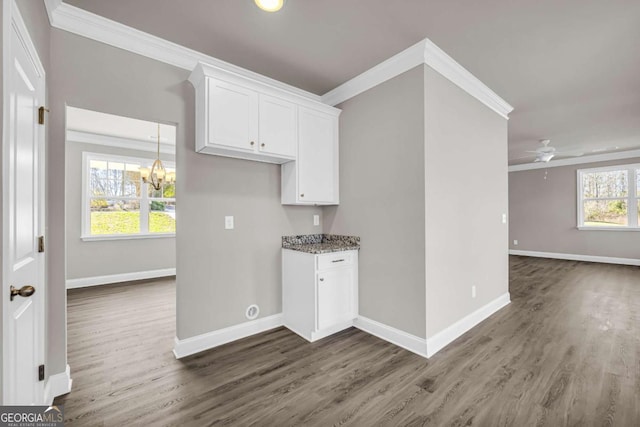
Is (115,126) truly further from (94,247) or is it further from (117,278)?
(117,278)

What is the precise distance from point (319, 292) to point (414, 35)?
7.80 ft

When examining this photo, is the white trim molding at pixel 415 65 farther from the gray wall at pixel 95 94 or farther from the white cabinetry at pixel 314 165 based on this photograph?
the gray wall at pixel 95 94

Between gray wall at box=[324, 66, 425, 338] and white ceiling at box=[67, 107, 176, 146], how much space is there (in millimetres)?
2811

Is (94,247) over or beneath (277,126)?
beneath

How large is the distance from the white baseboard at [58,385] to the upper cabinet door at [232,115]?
6.46ft

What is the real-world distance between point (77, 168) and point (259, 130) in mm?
4129

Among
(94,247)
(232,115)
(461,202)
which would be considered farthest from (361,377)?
(94,247)

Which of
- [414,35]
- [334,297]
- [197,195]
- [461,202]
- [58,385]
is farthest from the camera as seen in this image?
[461,202]

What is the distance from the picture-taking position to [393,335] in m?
2.74

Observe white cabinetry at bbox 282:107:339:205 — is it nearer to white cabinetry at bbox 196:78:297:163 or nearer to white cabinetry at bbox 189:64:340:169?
white cabinetry at bbox 189:64:340:169

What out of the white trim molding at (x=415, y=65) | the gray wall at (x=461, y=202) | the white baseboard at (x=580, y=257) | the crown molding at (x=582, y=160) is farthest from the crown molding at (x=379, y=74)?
the white baseboard at (x=580, y=257)

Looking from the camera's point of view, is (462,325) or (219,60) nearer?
(219,60)

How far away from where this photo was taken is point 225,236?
9.14 ft

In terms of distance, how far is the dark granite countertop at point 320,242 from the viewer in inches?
113
